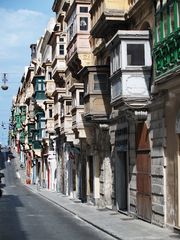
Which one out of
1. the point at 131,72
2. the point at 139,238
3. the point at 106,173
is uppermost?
the point at 131,72

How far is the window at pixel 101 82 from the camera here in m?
25.4

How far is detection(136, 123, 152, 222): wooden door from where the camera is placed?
63.7 feet

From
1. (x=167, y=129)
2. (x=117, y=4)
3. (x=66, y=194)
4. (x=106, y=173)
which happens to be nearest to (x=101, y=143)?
(x=106, y=173)

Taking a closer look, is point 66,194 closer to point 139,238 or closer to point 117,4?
point 117,4

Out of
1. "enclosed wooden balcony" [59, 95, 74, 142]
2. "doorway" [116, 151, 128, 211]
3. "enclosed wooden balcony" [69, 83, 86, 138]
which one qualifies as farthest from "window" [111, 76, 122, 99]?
"enclosed wooden balcony" [59, 95, 74, 142]

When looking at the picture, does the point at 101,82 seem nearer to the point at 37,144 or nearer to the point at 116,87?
the point at 116,87

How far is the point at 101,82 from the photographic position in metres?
25.5

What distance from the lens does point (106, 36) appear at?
2419cm

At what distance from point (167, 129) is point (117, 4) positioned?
21.9 feet

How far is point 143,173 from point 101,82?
6.63 meters

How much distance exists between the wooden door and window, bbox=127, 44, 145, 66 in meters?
2.17

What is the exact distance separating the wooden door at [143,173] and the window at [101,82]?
512 centimetres

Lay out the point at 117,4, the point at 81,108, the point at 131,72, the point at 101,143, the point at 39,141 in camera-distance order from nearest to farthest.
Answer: the point at 131,72
the point at 117,4
the point at 101,143
the point at 81,108
the point at 39,141

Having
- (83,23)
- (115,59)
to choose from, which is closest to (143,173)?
(115,59)
